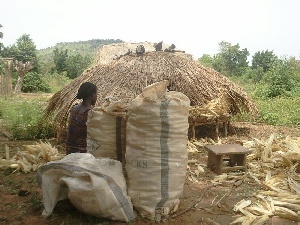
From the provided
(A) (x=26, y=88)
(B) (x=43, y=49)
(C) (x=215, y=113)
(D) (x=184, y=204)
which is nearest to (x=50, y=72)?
(A) (x=26, y=88)

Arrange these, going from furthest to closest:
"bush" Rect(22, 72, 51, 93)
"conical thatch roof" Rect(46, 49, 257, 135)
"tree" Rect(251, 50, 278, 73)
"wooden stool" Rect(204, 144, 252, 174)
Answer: "tree" Rect(251, 50, 278, 73), "bush" Rect(22, 72, 51, 93), "conical thatch roof" Rect(46, 49, 257, 135), "wooden stool" Rect(204, 144, 252, 174)

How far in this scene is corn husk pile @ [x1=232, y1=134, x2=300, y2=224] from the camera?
3803 mm

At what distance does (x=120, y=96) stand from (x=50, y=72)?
2678cm

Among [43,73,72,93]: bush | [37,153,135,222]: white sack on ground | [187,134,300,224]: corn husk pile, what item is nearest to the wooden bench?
[187,134,300,224]: corn husk pile

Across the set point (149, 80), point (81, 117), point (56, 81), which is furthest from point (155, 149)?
point (56, 81)

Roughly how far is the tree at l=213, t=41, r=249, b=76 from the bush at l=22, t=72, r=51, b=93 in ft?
60.2

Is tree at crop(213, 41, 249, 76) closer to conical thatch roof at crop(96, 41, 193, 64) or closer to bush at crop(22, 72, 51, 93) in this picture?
bush at crop(22, 72, 51, 93)

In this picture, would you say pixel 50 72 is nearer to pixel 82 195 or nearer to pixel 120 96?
pixel 120 96

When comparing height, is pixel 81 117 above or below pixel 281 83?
above

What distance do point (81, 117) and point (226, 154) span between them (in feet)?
8.74

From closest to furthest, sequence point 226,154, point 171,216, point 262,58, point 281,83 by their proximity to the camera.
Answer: point 171,216 < point 226,154 < point 281,83 < point 262,58

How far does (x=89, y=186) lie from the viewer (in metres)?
3.28

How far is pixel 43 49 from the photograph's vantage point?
74625 millimetres

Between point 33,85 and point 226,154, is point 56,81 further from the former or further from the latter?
point 226,154
